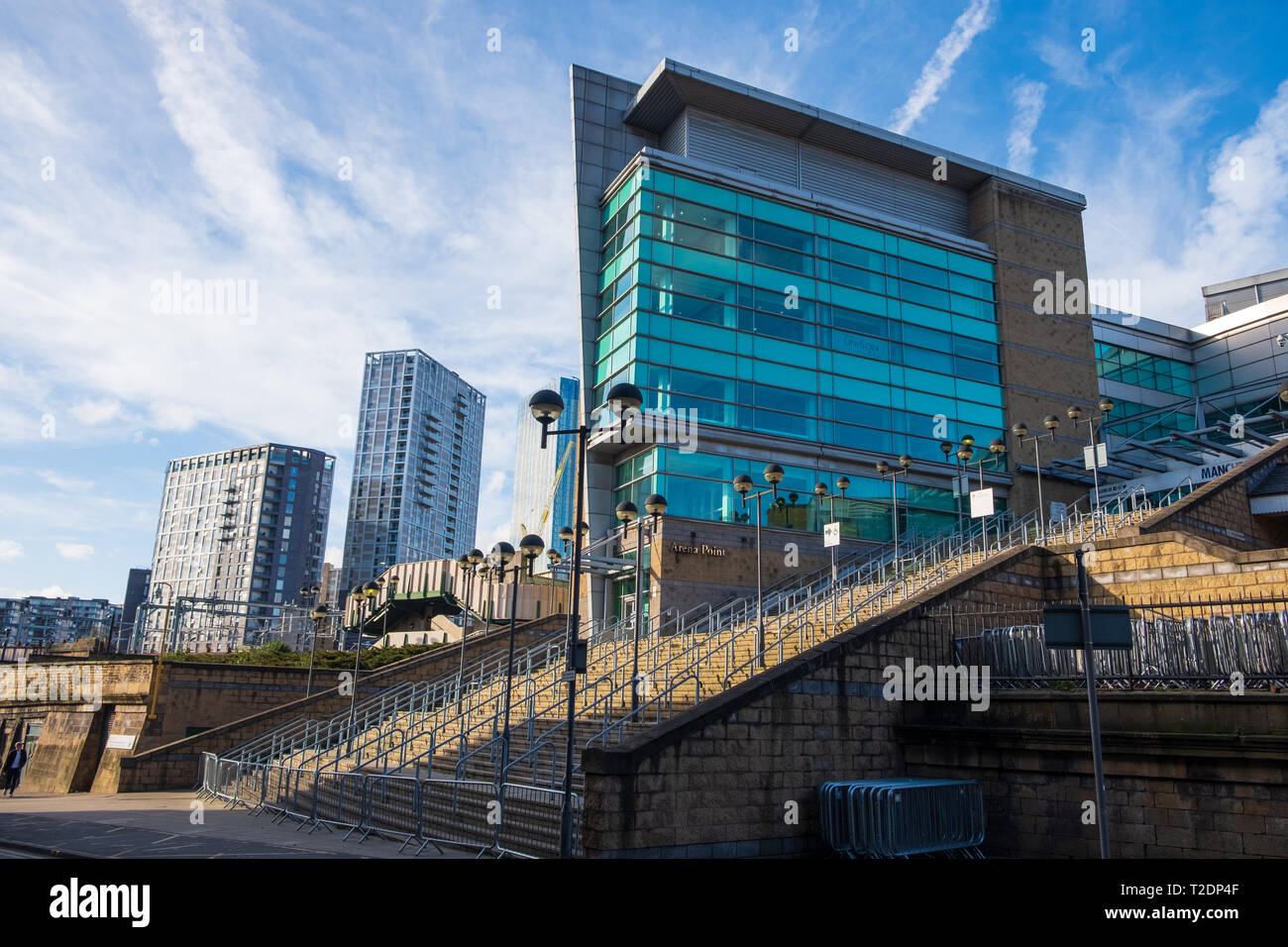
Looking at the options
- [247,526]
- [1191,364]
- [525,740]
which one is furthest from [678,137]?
[247,526]

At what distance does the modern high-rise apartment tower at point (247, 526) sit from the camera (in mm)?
132500

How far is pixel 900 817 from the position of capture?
13.4 metres

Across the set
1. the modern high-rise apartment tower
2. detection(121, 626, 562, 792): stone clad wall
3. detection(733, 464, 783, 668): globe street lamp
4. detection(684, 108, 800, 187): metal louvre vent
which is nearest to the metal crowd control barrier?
detection(733, 464, 783, 668): globe street lamp

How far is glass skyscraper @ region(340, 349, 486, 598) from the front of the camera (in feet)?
461

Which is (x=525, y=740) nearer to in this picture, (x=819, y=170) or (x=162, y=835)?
(x=162, y=835)

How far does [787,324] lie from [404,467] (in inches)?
4630

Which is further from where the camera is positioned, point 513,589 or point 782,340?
point 782,340

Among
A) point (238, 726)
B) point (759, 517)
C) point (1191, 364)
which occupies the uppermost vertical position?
point (1191, 364)

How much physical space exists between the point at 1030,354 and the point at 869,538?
47.4 feet

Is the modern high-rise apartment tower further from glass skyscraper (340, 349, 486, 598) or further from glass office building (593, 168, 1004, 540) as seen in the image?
glass office building (593, 168, 1004, 540)

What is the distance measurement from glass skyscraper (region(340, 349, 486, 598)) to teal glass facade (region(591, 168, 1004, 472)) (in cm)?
11313

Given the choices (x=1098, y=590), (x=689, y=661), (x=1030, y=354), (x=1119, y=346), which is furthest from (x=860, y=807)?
(x=1119, y=346)
